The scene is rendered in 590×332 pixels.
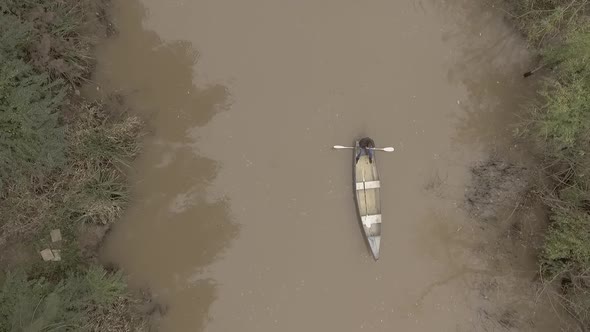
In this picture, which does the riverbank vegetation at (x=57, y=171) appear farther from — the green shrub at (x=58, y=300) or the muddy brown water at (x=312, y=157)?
the muddy brown water at (x=312, y=157)

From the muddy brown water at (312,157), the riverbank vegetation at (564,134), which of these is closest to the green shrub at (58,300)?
the muddy brown water at (312,157)

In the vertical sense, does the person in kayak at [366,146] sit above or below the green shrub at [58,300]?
above

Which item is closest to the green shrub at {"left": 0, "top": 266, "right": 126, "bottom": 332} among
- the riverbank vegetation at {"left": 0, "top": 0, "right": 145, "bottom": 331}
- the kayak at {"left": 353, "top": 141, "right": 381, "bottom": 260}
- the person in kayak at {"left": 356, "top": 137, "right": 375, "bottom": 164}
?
the riverbank vegetation at {"left": 0, "top": 0, "right": 145, "bottom": 331}

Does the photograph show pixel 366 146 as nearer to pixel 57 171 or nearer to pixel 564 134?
pixel 564 134

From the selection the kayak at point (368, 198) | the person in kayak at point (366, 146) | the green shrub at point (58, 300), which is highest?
the person in kayak at point (366, 146)

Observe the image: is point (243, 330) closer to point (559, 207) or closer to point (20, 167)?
point (20, 167)

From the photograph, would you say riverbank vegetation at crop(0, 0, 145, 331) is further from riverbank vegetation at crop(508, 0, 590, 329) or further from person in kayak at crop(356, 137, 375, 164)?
riverbank vegetation at crop(508, 0, 590, 329)

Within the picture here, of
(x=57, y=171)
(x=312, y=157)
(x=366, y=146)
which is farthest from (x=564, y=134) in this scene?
(x=57, y=171)
